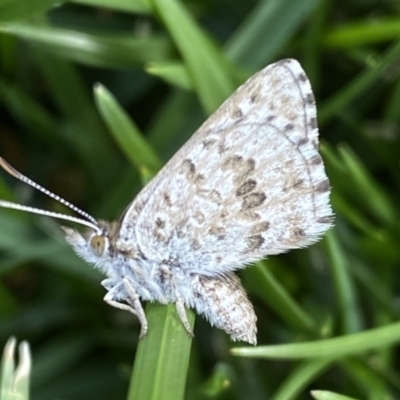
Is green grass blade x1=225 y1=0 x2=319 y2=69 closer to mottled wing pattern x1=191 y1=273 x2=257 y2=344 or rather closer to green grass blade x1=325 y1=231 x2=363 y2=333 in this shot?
green grass blade x1=325 y1=231 x2=363 y2=333

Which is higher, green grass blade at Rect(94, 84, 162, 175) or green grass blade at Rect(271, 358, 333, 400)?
green grass blade at Rect(94, 84, 162, 175)

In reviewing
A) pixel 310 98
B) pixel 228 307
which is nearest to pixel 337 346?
pixel 228 307

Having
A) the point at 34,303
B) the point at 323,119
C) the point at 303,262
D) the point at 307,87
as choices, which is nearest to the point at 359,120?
the point at 323,119

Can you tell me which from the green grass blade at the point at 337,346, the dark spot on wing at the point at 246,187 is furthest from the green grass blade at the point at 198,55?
the green grass blade at the point at 337,346

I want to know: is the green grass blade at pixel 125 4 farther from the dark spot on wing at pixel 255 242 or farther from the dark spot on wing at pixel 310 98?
the dark spot on wing at pixel 255 242

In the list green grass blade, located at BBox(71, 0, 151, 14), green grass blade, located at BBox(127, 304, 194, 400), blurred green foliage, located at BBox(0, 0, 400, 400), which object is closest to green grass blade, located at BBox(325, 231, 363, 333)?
blurred green foliage, located at BBox(0, 0, 400, 400)

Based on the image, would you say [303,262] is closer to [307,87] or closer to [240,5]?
[307,87]

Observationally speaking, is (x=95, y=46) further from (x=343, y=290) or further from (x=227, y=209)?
(x=343, y=290)
